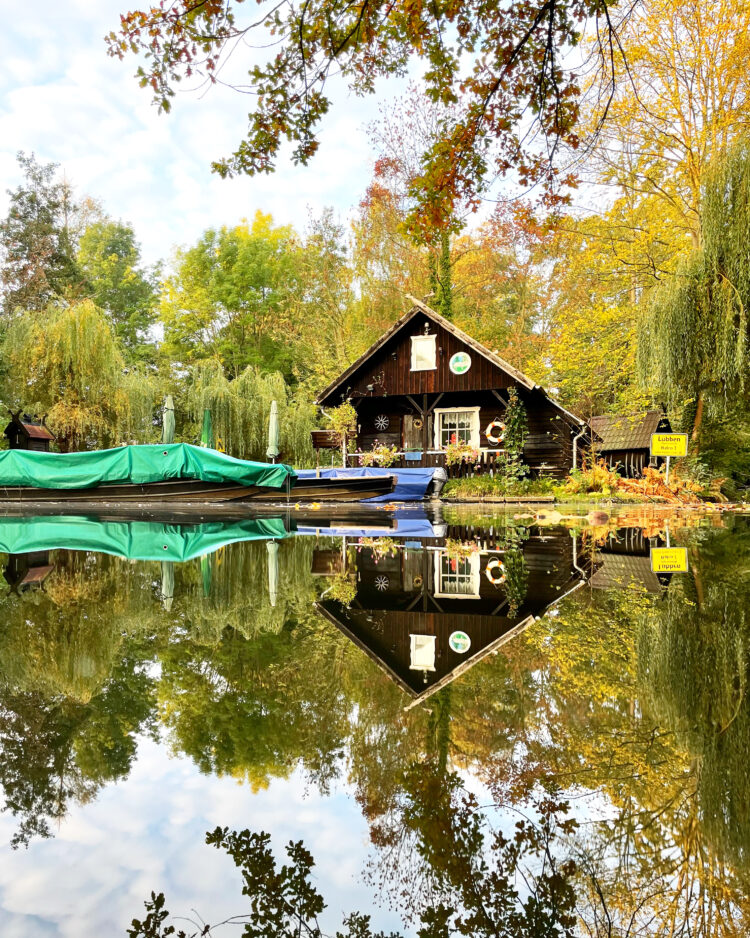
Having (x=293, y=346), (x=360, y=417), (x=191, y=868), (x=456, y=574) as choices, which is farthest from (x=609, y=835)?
(x=293, y=346)

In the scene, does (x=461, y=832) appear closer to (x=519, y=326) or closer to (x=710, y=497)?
(x=710, y=497)

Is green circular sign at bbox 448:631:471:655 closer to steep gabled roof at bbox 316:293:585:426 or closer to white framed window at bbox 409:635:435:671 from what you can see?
white framed window at bbox 409:635:435:671

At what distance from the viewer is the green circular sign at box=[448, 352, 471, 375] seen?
20.3 m

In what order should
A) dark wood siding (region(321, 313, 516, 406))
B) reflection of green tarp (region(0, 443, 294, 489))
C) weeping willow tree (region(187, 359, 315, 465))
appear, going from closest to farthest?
1. reflection of green tarp (region(0, 443, 294, 489))
2. dark wood siding (region(321, 313, 516, 406))
3. weeping willow tree (region(187, 359, 315, 465))

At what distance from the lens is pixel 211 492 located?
16.1m

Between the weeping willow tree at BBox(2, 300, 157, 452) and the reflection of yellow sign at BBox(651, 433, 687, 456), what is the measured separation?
58.5ft

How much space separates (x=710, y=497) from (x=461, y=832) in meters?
19.1

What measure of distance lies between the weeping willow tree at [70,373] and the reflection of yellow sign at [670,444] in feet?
58.5

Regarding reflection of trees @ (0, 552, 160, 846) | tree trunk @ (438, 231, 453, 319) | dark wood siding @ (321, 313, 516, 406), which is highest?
tree trunk @ (438, 231, 453, 319)

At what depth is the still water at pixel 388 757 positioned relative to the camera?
1.14 metres

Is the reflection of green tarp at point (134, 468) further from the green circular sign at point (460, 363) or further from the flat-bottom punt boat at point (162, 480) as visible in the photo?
the green circular sign at point (460, 363)

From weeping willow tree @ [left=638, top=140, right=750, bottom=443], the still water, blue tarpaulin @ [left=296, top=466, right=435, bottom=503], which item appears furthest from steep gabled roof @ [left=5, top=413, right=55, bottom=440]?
weeping willow tree @ [left=638, top=140, right=750, bottom=443]

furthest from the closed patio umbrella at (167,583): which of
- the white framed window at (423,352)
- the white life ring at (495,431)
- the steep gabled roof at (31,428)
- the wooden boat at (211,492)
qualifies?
the steep gabled roof at (31,428)

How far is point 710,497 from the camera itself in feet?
57.8
